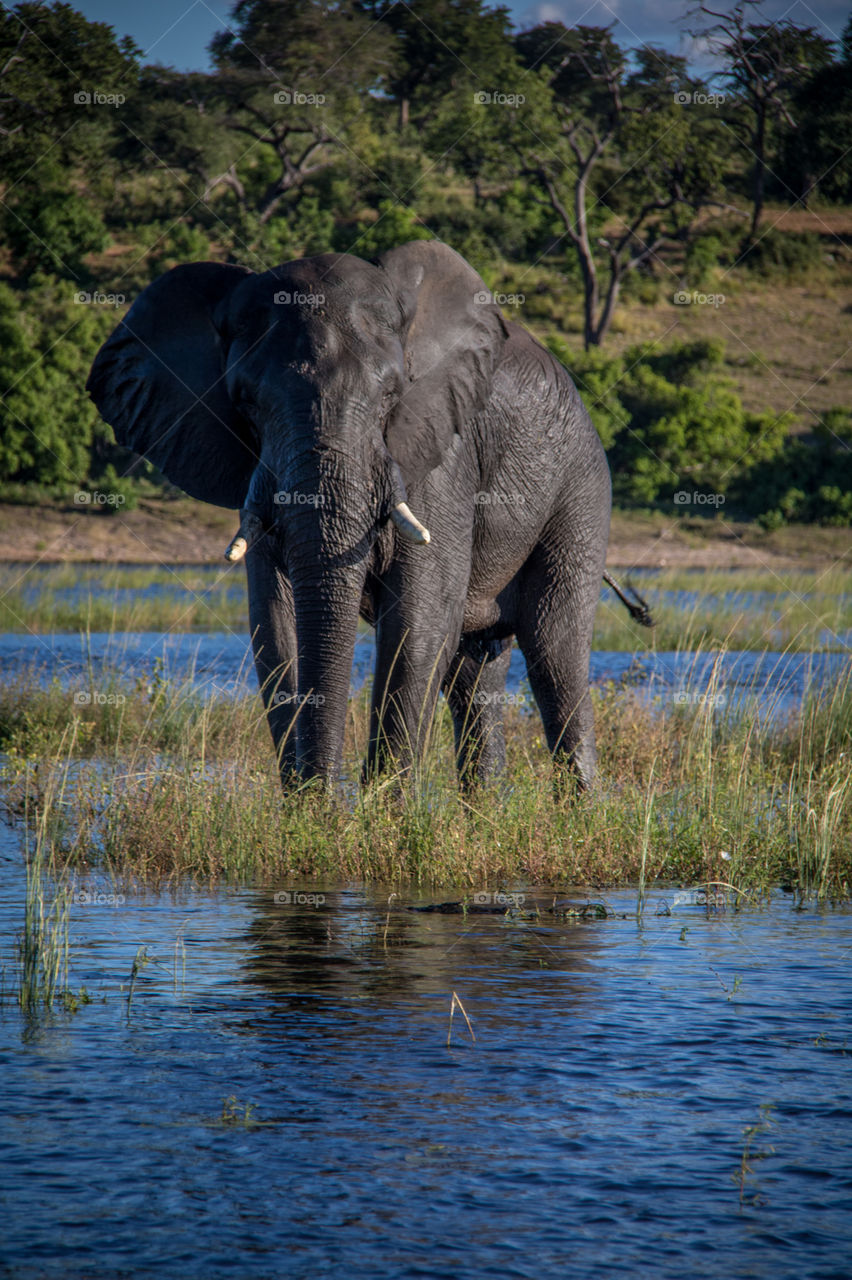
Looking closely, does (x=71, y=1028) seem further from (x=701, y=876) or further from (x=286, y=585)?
(x=701, y=876)

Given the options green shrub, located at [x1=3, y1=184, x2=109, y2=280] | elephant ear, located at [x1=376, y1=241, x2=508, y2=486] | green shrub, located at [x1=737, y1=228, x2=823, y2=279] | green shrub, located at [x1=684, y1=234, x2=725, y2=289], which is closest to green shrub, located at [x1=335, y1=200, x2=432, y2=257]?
green shrub, located at [x1=3, y1=184, x2=109, y2=280]

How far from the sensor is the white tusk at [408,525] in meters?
7.59

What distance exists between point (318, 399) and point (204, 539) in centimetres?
2619

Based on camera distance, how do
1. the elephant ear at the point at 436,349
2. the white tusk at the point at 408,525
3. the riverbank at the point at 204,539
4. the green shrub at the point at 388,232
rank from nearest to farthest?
the white tusk at the point at 408,525 < the elephant ear at the point at 436,349 < the riverbank at the point at 204,539 < the green shrub at the point at 388,232

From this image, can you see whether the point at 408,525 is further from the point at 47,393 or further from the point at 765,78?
the point at 765,78

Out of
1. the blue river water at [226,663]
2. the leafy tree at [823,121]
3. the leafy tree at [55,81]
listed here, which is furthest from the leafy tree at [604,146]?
the blue river water at [226,663]

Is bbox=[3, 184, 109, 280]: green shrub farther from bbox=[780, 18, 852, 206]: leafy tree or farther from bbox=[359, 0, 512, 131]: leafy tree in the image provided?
bbox=[780, 18, 852, 206]: leafy tree

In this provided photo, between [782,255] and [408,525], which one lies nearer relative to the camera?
[408,525]

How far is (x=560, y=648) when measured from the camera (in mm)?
9789

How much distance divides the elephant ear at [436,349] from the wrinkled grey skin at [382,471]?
0.04 feet

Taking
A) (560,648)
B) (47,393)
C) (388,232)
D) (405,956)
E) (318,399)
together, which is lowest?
(405,956)

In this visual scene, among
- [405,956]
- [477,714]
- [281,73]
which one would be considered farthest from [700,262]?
[405,956]

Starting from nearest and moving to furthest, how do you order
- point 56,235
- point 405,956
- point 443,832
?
point 405,956
point 443,832
point 56,235

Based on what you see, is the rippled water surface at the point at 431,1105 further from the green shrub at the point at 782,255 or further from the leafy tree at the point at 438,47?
the green shrub at the point at 782,255
